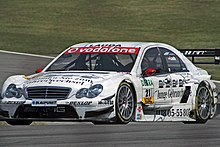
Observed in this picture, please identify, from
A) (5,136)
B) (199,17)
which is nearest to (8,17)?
(199,17)

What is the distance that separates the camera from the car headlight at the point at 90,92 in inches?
428

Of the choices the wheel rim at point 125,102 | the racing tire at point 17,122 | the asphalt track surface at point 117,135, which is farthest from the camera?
the racing tire at point 17,122

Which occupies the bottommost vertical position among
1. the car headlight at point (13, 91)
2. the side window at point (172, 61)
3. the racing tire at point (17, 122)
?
the racing tire at point (17, 122)

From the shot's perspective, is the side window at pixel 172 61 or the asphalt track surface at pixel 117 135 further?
the side window at pixel 172 61

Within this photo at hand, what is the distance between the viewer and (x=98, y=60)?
1219 cm

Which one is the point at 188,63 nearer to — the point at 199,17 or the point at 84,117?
the point at 84,117

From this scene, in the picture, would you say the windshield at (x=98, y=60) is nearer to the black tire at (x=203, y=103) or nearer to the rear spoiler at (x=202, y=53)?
the black tire at (x=203, y=103)

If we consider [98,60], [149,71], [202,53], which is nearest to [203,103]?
[149,71]

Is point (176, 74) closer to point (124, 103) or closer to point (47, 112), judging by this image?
point (124, 103)

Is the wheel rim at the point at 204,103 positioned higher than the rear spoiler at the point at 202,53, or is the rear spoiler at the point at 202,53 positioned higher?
the rear spoiler at the point at 202,53

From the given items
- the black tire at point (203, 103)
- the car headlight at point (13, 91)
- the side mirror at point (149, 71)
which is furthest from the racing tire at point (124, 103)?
the black tire at point (203, 103)

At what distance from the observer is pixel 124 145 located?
8719 millimetres

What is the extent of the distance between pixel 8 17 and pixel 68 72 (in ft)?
110

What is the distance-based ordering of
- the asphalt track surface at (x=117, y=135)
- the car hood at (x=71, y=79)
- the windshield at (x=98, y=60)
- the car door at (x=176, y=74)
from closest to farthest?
the asphalt track surface at (x=117, y=135)
the car hood at (x=71, y=79)
the windshield at (x=98, y=60)
the car door at (x=176, y=74)
